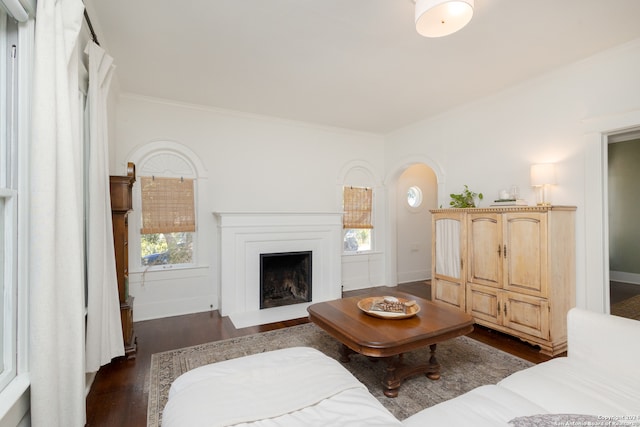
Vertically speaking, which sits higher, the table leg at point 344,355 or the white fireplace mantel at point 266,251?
the white fireplace mantel at point 266,251

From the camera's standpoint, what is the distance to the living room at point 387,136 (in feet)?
8.89

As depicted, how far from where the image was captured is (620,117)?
2.77 metres

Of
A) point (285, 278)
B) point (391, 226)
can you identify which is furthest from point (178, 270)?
point (391, 226)

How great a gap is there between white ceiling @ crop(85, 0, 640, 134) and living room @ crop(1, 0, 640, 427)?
0.08 ft

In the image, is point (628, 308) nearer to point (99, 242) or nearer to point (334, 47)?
point (334, 47)

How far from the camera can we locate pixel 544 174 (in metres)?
3.17

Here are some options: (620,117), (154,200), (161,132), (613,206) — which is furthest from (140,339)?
(613,206)

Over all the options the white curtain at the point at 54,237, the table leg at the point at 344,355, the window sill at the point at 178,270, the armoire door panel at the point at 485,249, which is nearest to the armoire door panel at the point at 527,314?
the armoire door panel at the point at 485,249

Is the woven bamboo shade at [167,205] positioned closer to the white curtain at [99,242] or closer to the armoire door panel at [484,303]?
the white curtain at [99,242]

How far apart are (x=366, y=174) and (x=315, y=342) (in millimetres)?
3380

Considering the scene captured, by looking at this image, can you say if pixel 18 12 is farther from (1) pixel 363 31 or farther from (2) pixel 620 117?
(2) pixel 620 117

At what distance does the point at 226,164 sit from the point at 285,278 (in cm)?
192

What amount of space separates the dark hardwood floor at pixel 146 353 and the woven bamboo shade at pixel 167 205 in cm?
119

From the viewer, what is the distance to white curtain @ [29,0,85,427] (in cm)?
124
